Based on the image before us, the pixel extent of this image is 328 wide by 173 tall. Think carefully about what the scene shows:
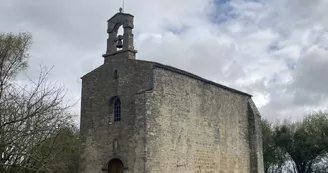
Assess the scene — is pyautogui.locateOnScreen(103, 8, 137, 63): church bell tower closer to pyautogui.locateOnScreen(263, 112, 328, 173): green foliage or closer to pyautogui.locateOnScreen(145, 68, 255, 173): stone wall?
pyautogui.locateOnScreen(145, 68, 255, 173): stone wall

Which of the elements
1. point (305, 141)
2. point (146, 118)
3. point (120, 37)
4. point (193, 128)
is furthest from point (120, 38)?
point (305, 141)

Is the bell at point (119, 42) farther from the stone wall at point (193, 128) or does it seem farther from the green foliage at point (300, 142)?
the green foliage at point (300, 142)

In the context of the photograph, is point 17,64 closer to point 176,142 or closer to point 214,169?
point 176,142

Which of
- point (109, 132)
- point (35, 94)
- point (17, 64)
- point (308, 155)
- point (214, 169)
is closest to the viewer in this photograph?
point (35, 94)

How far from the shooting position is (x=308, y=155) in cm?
3969

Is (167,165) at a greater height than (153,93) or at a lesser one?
lesser

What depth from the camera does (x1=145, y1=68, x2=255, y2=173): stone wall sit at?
71.4 feet

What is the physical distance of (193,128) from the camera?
24.1m

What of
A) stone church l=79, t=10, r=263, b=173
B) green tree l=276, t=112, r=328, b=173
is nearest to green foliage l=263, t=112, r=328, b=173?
green tree l=276, t=112, r=328, b=173

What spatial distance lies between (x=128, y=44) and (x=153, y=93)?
3.47 meters

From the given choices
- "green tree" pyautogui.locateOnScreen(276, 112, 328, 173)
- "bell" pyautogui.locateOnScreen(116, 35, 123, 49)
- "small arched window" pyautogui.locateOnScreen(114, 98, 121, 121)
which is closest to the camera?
"small arched window" pyautogui.locateOnScreen(114, 98, 121, 121)

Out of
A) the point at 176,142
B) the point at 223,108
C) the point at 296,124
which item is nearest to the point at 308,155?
the point at 296,124

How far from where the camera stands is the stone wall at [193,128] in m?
21.8

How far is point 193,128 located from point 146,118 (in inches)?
148
